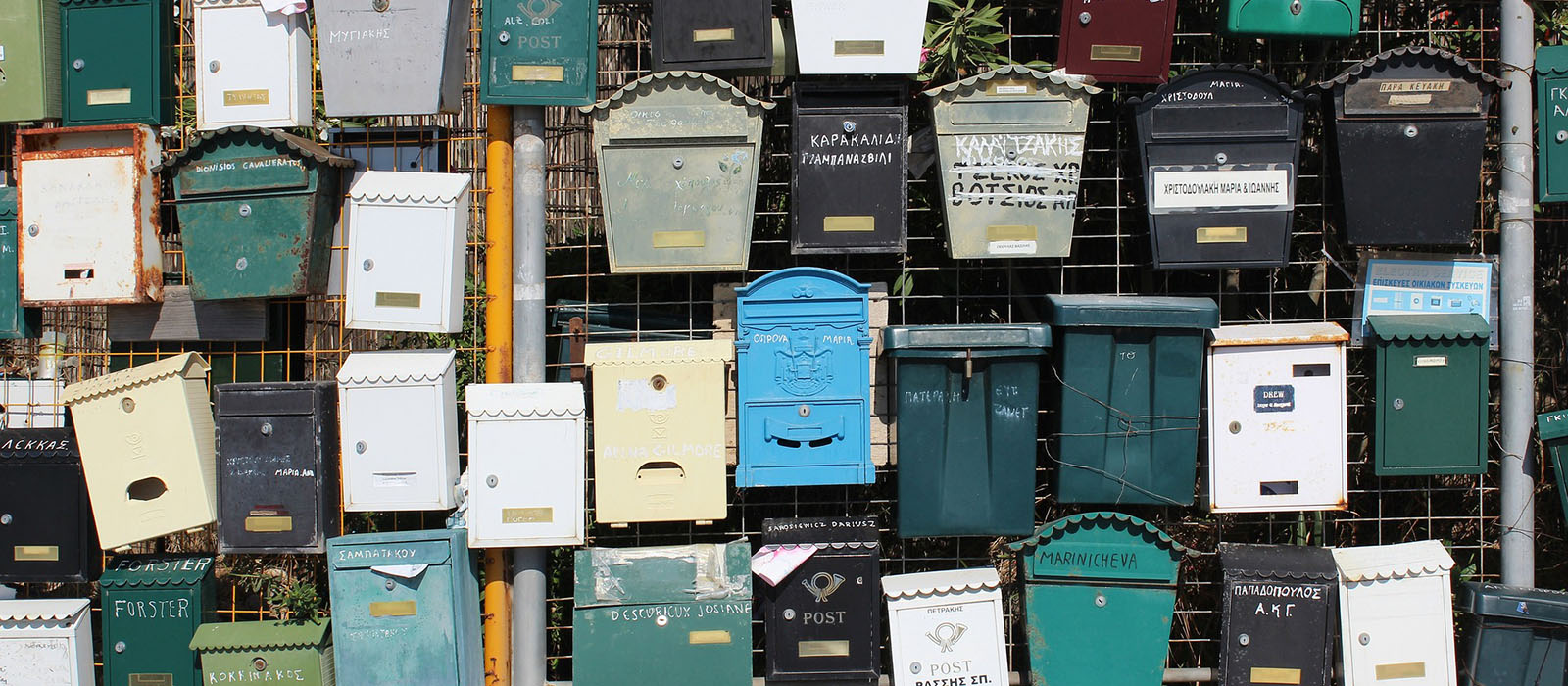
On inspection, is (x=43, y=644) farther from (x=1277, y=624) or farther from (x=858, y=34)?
(x=1277, y=624)

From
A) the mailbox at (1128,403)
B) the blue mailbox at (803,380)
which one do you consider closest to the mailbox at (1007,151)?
the mailbox at (1128,403)

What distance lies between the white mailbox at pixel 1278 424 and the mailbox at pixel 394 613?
2.54 meters

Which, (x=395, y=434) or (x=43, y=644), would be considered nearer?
(x=395, y=434)

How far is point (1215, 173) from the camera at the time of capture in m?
3.57

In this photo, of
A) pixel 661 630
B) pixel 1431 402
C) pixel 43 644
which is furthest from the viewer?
pixel 43 644

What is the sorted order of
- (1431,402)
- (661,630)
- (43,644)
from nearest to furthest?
1. (661,630)
2. (1431,402)
3. (43,644)

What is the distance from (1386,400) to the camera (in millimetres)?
3646

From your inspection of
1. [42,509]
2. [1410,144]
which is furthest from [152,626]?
[1410,144]

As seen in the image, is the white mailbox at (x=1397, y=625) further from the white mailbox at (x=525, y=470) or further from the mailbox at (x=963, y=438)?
the white mailbox at (x=525, y=470)

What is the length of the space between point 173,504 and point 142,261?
834 millimetres

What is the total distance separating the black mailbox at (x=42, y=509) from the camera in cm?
373

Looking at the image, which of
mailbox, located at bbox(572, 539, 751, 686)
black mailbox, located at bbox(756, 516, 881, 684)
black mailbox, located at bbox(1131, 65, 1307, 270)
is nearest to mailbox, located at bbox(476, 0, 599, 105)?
mailbox, located at bbox(572, 539, 751, 686)

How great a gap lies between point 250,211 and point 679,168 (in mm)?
1467

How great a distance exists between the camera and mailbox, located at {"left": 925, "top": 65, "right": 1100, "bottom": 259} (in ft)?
11.7
